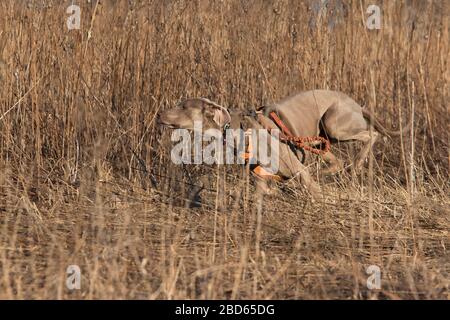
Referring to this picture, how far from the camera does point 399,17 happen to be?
6.77 m

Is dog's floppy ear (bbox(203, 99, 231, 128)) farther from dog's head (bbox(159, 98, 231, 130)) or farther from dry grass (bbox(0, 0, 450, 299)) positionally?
dry grass (bbox(0, 0, 450, 299))

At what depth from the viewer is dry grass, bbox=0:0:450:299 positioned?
3.84m

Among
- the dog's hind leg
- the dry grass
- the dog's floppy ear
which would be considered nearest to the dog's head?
the dog's floppy ear

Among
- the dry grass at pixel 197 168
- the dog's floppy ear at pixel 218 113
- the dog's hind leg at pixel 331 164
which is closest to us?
the dry grass at pixel 197 168

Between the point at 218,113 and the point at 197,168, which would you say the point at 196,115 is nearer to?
the point at 218,113

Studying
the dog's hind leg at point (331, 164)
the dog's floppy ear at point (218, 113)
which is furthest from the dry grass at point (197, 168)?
A: the dog's floppy ear at point (218, 113)

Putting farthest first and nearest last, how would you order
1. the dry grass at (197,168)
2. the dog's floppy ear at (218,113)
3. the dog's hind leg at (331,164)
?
the dog's hind leg at (331,164)
the dog's floppy ear at (218,113)
the dry grass at (197,168)

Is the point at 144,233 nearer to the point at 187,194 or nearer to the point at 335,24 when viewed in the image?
the point at 187,194

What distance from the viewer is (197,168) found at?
5930 millimetres

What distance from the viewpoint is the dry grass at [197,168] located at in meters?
3.84

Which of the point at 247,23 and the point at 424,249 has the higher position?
the point at 247,23

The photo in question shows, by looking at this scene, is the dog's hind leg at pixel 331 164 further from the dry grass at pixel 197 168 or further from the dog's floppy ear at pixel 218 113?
the dog's floppy ear at pixel 218 113

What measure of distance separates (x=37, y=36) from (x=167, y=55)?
0.89 m
